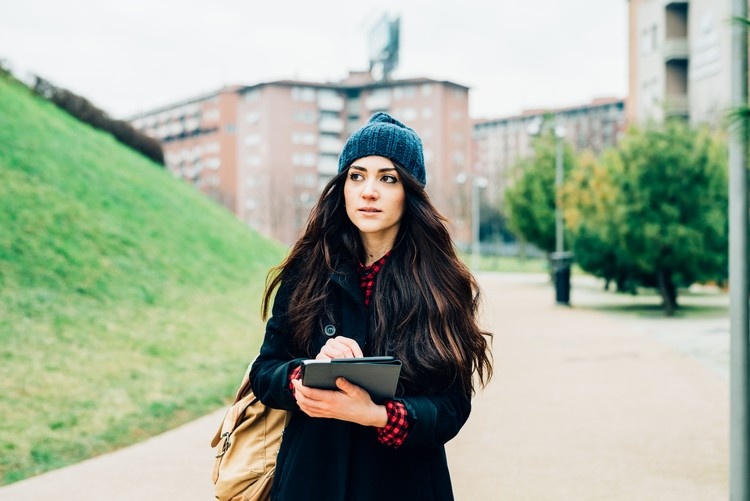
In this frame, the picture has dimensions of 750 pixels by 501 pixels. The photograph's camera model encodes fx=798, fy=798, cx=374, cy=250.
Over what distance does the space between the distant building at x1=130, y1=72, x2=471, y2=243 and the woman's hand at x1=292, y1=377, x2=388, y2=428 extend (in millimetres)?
72293

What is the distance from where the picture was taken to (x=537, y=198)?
30766 mm

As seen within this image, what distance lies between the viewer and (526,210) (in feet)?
103

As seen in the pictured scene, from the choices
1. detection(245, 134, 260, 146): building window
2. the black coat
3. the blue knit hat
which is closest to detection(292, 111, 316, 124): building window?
detection(245, 134, 260, 146): building window

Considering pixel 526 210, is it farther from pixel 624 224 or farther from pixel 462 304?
pixel 462 304

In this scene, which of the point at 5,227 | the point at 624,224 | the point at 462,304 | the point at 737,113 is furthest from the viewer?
the point at 624,224

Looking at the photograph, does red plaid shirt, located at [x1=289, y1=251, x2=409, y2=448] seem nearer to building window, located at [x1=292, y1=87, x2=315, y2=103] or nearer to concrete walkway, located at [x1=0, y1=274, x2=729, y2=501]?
concrete walkway, located at [x1=0, y1=274, x2=729, y2=501]

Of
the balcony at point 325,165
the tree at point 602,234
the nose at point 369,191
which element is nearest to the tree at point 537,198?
the tree at point 602,234

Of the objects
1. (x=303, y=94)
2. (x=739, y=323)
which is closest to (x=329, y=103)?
(x=303, y=94)

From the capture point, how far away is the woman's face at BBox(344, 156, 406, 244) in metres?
2.46

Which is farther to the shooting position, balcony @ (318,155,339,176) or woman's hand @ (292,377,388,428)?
balcony @ (318,155,339,176)

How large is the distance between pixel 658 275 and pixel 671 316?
0.99m

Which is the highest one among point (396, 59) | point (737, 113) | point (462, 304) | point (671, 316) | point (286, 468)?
point (396, 59)

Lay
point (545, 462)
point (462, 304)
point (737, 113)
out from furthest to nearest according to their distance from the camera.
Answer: point (545, 462) < point (737, 113) < point (462, 304)

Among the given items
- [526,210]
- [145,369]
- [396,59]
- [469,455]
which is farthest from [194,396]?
[396,59]
